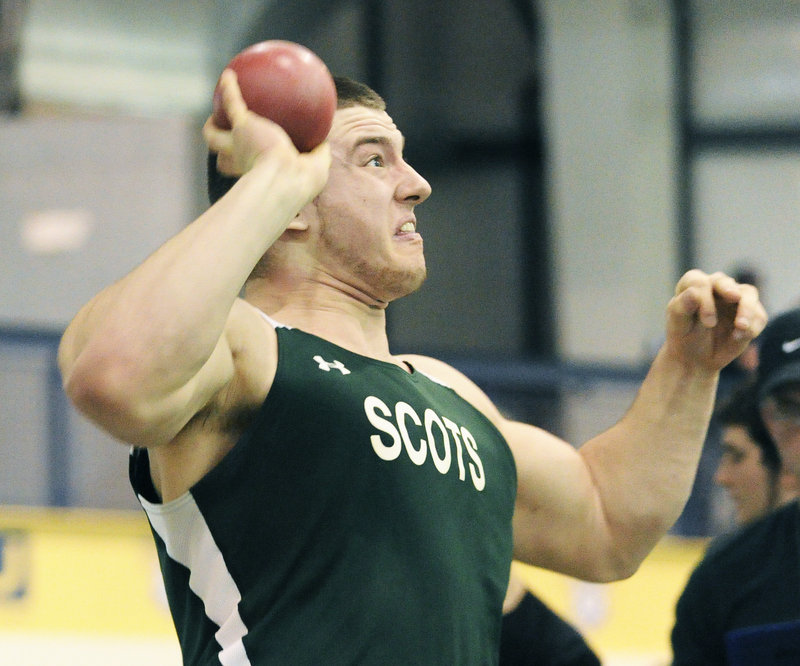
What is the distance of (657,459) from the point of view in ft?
8.18

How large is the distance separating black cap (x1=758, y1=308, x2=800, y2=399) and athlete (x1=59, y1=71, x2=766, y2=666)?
438 mm

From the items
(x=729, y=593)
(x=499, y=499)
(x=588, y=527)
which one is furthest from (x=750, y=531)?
(x=499, y=499)

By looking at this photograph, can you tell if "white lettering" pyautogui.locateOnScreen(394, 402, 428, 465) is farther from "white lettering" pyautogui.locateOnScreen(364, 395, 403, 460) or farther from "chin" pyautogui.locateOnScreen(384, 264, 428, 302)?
"chin" pyautogui.locateOnScreen(384, 264, 428, 302)

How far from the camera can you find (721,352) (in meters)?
2.41

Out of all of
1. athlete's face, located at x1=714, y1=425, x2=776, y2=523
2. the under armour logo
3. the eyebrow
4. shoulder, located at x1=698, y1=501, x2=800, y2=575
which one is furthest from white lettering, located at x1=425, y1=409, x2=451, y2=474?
athlete's face, located at x1=714, y1=425, x2=776, y2=523

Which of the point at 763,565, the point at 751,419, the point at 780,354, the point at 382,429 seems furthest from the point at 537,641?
the point at 382,429

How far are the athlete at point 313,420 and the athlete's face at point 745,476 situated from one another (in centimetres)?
158

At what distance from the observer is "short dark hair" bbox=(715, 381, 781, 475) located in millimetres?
3275

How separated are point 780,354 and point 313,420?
1.41 metres

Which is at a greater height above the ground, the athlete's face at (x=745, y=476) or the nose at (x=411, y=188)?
the nose at (x=411, y=188)

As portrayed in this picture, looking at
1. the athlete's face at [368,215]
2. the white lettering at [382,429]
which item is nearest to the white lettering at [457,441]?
the white lettering at [382,429]

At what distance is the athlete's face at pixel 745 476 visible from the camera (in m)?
3.91

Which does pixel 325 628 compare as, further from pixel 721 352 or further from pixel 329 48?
pixel 329 48

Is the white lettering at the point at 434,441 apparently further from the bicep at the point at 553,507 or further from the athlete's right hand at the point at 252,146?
the athlete's right hand at the point at 252,146
